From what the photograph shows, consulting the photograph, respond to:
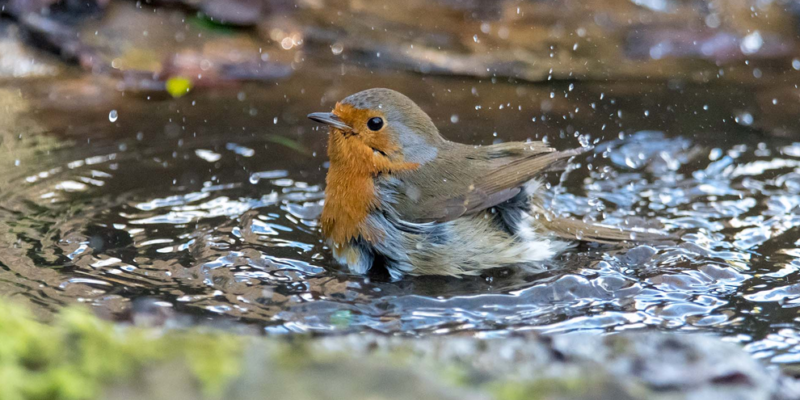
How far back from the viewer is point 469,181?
4.48 meters

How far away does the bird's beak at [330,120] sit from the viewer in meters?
4.34

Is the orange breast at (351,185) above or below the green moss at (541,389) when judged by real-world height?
above

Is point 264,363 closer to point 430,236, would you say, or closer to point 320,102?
point 430,236

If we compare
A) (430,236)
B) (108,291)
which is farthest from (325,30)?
(108,291)

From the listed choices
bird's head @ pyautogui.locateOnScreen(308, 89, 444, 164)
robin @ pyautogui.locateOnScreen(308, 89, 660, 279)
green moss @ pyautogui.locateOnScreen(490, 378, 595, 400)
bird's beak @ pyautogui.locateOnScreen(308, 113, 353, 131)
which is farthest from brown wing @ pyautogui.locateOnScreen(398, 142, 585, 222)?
green moss @ pyautogui.locateOnScreen(490, 378, 595, 400)

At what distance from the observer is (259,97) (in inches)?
270

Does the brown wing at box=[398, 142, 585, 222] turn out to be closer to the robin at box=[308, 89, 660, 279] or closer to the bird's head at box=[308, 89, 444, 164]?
the robin at box=[308, 89, 660, 279]

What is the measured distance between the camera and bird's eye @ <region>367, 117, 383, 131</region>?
439 cm

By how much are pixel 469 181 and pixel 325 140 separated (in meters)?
1.95

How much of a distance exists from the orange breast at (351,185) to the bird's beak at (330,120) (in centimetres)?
6

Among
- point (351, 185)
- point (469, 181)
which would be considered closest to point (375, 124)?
point (351, 185)

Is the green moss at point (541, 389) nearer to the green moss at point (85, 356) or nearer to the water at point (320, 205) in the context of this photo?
the green moss at point (85, 356)

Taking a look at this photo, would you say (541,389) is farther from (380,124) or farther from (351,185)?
(380,124)

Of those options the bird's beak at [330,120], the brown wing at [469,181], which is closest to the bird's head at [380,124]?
the bird's beak at [330,120]
